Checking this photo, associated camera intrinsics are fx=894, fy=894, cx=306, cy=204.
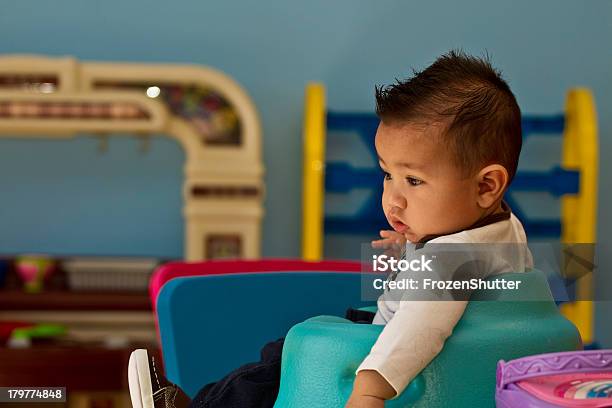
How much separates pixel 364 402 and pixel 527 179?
169cm

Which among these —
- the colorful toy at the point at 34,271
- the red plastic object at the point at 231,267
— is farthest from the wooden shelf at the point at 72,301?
the red plastic object at the point at 231,267

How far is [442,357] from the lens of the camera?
2.03 feet

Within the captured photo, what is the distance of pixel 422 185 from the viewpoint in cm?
67

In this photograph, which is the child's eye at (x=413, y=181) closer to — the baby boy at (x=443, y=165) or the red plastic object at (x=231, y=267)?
the baby boy at (x=443, y=165)

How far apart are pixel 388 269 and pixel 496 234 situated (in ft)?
0.32

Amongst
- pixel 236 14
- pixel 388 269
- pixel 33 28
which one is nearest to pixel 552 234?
pixel 236 14

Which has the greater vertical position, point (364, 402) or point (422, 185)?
point (422, 185)

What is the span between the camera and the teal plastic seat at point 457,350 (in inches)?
24.2

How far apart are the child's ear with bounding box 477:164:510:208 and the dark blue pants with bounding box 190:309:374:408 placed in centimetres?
23

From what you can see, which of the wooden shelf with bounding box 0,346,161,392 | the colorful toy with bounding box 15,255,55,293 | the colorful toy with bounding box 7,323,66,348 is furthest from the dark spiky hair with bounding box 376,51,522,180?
the colorful toy with bounding box 15,255,55,293

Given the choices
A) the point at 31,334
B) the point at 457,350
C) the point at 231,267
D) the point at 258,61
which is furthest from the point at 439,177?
the point at 258,61

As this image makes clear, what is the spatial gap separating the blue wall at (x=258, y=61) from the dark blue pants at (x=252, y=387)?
1661 mm

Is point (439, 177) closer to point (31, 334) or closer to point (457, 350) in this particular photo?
point (457, 350)

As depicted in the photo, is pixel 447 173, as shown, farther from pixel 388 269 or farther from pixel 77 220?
pixel 77 220
